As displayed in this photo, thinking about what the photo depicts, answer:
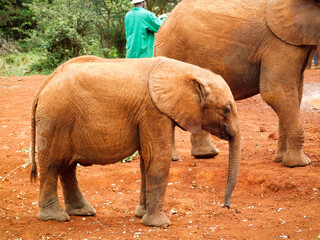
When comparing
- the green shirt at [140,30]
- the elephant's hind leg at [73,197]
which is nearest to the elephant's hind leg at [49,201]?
the elephant's hind leg at [73,197]

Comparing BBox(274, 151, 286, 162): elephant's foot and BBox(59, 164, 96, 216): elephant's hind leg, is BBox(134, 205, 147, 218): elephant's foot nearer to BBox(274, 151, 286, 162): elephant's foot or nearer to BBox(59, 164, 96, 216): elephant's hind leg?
BBox(59, 164, 96, 216): elephant's hind leg

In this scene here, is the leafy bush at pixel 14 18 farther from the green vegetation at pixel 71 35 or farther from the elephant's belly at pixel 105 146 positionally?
the elephant's belly at pixel 105 146

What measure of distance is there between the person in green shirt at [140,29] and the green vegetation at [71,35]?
8972 mm

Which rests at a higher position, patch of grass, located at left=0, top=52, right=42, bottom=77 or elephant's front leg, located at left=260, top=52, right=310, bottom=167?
elephant's front leg, located at left=260, top=52, right=310, bottom=167

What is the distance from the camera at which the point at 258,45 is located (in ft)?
22.9

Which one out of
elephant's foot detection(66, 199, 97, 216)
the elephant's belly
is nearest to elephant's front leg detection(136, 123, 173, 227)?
the elephant's belly

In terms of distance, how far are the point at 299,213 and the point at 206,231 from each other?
45.3 inches

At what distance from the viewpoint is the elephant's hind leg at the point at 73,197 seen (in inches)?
215

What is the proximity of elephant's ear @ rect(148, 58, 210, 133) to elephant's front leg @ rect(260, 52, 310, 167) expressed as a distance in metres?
2.16

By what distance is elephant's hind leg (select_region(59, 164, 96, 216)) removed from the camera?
5.46 m

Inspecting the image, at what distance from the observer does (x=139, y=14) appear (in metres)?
8.95

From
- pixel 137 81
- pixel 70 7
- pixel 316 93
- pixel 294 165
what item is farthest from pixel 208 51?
pixel 70 7

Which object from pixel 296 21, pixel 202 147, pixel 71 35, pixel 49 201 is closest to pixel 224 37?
pixel 296 21

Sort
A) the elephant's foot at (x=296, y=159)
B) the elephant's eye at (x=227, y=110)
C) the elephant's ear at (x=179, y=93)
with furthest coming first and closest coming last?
the elephant's foot at (x=296, y=159)
the elephant's eye at (x=227, y=110)
the elephant's ear at (x=179, y=93)
